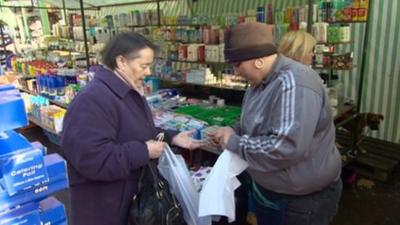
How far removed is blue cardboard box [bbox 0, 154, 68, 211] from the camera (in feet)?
3.87

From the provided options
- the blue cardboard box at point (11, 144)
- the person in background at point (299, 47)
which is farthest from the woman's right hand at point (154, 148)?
the person in background at point (299, 47)

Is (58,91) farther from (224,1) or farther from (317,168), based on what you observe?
(317,168)

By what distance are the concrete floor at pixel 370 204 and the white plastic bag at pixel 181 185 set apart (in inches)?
76.0

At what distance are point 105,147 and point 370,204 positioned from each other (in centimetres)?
306

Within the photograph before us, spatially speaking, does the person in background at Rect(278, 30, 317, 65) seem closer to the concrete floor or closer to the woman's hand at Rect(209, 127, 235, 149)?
the woman's hand at Rect(209, 127, 235, 149)

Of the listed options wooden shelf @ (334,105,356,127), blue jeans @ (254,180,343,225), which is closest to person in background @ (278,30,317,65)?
blue jeans @ (254,180,343,225)

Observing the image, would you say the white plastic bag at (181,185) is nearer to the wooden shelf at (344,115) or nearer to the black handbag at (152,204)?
the black handbag at (152,204)

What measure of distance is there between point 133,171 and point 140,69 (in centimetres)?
49

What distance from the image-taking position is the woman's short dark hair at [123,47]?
4.98 feet

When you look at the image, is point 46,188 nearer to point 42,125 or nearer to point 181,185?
point 181,185

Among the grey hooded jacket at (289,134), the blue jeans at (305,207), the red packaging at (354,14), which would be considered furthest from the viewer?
the red packaging at (354,14)

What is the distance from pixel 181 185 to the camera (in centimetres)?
173

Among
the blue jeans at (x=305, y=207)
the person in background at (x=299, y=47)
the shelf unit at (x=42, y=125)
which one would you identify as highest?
the person in background at (x=299, y=47)

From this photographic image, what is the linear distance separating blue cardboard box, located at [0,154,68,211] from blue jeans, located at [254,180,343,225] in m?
0.93
